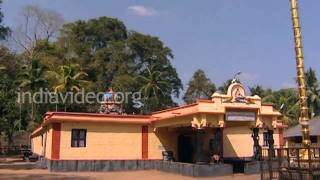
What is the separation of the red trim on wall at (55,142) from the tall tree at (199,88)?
3860 centimetres

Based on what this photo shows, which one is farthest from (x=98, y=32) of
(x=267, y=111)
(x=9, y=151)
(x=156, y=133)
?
(x=267, y=111)

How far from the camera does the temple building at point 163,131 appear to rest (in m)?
23.4

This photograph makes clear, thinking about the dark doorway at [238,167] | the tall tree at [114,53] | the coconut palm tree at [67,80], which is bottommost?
the dark doorway at [238,167]

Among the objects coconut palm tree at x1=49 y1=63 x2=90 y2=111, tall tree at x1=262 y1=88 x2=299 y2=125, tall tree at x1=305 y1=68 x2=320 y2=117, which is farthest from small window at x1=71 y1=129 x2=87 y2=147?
tall tree at x1=305 y1=68 x2=320 y2=117

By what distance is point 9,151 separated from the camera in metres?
51.3

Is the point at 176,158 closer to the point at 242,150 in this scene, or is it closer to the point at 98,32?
the point at 242,150

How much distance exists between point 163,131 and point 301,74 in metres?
13.5

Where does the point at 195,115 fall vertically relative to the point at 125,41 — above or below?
below

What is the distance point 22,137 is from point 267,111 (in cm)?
4726

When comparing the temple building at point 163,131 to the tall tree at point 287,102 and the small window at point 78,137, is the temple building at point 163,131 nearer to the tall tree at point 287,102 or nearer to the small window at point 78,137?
the small window at point 78,137

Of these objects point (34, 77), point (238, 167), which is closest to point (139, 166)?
point (238, 167)

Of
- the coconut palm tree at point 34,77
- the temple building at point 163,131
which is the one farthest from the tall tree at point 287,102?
the coconut palm tree at point 34,77

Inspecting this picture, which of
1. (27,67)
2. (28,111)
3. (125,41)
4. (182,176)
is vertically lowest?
(182,176)

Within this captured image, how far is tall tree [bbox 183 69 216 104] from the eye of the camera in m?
62.9
